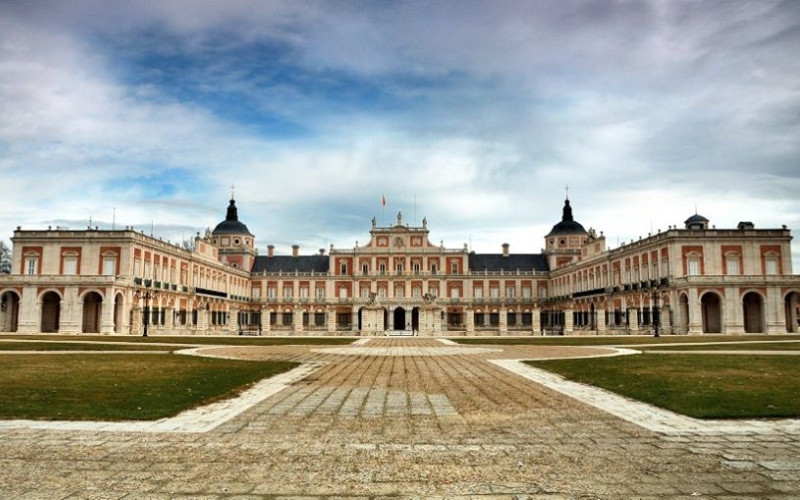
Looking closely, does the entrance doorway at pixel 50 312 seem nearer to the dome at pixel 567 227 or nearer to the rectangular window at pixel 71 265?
the rectangular window at pixel 71 265

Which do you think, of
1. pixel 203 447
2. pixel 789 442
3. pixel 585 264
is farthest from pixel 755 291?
pixel 203 447

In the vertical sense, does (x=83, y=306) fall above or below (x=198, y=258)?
below

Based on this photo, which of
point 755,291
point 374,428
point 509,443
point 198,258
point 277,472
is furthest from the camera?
point 198,258

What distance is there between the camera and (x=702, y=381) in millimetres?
12852

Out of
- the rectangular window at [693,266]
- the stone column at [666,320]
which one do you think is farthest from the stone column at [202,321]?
the rectangular window at [693,266]

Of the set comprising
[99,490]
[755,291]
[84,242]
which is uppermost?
[84,242]

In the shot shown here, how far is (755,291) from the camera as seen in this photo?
46.4 m

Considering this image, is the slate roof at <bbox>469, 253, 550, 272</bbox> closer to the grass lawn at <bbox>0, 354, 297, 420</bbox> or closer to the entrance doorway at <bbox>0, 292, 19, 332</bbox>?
the entrance doorway at <bbox>0, 292, 19, 332</bbox>

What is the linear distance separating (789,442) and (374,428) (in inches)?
200

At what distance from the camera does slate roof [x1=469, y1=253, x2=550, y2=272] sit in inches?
3356

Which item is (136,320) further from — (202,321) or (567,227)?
(567,227)

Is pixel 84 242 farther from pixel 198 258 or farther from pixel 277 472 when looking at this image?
pixel 277 472

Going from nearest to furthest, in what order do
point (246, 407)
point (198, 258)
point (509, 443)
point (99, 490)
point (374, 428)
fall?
1. point (99, 490)
2. point (509, 443)
3. point (374, 428)
4. point (246, 407)
5. point (198, 258)

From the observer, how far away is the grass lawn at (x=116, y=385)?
922cm
